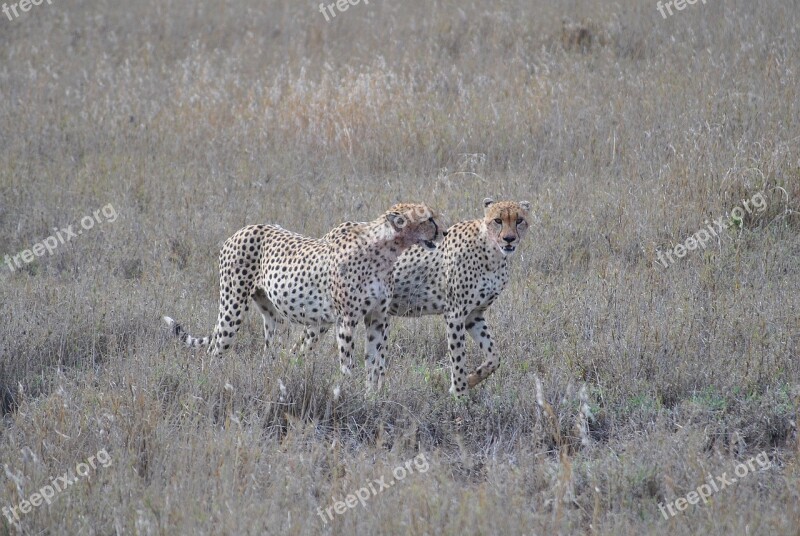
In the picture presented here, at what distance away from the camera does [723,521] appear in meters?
3.63

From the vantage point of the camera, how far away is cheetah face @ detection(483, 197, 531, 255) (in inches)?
204

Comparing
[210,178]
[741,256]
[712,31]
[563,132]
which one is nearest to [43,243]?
[210,178]

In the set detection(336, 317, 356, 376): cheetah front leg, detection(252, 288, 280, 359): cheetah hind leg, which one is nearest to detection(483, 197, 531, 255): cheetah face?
detection(336, 317, 356, 376): cheetah front leg

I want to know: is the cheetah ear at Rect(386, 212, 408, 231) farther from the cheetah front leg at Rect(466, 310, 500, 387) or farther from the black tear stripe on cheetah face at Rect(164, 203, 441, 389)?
the cheetah front leg at Rect(466, 310, 500, 387)

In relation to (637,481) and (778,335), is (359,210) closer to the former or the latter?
(778,335)

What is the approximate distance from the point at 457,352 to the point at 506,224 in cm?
70

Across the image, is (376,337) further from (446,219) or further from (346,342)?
(446,219)

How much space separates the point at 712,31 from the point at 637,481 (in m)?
7.64

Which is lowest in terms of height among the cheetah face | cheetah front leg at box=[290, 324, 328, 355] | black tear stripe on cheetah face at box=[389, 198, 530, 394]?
cheetah front leg at box=[290, 324, 328, 355]

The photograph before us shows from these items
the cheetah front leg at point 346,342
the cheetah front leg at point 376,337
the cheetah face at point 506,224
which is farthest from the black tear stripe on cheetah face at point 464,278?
the cheetah front leg at point 346,342

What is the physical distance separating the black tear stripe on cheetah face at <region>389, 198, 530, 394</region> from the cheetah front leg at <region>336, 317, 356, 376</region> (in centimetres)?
38

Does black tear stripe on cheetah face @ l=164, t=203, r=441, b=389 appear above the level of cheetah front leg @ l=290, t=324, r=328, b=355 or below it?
above

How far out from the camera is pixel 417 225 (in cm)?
518

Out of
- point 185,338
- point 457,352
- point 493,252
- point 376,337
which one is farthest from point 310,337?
point 493,252
